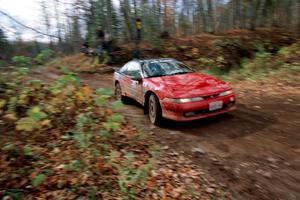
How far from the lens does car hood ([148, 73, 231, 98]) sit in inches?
208

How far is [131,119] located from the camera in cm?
646

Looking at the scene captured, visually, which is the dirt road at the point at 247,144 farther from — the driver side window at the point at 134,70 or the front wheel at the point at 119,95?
the driver side window at the point at 134,70

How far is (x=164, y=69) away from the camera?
6.67 meters

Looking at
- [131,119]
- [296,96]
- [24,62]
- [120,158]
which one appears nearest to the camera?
[120,158]

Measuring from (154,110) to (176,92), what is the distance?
78cm

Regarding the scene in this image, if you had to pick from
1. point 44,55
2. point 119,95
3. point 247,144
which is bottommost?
point 247,144

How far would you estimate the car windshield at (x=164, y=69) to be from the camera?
256 inches

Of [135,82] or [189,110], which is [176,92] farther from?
[135,82]

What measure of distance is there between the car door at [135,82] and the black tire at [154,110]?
0.55 metres

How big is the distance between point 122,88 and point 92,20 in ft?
34.5

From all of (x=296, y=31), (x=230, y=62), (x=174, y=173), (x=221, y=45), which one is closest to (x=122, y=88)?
(x=174, y=173)

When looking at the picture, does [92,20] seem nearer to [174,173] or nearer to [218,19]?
[174,173]

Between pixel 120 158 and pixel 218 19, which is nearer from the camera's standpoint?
pixel 120 158

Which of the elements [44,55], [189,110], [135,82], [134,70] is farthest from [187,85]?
[44,55]
